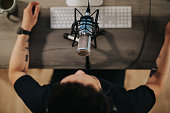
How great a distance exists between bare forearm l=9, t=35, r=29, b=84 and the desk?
37mm

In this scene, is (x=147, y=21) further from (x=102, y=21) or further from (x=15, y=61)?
(x=15, y=61)

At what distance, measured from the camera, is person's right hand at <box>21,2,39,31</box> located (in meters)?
1.05

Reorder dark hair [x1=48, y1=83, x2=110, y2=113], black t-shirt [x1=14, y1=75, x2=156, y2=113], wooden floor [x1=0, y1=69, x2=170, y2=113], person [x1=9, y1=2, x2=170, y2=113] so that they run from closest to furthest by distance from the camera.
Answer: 1. dark hair [x1=48, y1=83, x2=110, y2=113]
2. person [x1=9, y1=2, x2=170, y2=113]
3. black t-shirt [x1=14, y1=75, x2=156, y2=113]
4. wooden floor [x1=0, y1=69, x2=170, y2=113]

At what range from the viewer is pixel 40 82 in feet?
5.41

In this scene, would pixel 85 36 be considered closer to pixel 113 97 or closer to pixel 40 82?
pixel 113 97

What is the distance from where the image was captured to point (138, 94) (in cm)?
100

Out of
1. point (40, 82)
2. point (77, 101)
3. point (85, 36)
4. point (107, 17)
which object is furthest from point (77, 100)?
point (40, 82)

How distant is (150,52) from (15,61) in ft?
2.88

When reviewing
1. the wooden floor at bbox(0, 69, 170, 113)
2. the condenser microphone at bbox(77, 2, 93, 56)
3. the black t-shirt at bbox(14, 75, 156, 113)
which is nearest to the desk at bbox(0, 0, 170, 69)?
the black t-shirt at bbox(14, 75, 156, 113)

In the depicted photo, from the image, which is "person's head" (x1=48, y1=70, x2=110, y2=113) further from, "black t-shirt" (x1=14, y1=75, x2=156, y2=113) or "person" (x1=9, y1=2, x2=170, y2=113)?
"black t-shirt" (x1=14, y1=75, x2=156, y2=113)

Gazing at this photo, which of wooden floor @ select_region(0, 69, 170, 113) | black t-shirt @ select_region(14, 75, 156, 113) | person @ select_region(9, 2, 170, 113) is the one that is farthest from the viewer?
wooden floor @ select_region(0, 69, 170, 113)

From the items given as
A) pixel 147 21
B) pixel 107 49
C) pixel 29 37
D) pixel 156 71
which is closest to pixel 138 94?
pixel 156 71

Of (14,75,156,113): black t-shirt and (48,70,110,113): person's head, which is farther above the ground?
(48,70,110,113): person's head

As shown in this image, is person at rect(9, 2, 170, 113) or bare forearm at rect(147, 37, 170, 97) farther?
bare forearm at rect(147, 37, 170, 97)
